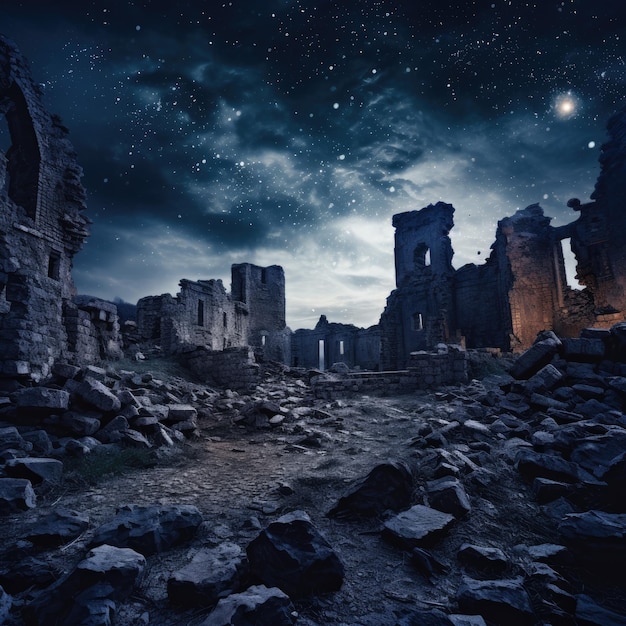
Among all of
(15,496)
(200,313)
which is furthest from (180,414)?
(200,313)

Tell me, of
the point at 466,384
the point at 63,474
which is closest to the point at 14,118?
the point at 63,474

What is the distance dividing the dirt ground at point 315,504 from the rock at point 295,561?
75mm

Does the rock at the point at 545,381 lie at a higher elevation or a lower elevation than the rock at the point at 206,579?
higher

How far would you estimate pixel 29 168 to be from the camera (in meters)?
13.4

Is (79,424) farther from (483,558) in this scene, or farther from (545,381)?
(545,381)

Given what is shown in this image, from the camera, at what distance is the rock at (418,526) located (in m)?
2.37

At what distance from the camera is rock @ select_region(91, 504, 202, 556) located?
2.33 metres

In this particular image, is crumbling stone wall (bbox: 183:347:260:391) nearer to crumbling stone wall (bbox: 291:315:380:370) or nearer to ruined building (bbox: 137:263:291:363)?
ruined building (bbox: 137:263:291:363)

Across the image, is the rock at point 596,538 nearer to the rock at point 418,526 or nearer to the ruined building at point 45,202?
the rock at point 418,526

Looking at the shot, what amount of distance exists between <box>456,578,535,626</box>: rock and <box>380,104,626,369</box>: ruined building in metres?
19.0

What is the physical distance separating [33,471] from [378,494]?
351 cm

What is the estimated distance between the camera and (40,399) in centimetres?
469

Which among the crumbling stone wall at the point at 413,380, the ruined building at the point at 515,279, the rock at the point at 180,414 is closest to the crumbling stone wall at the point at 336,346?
the ruined building at the point at 515,279

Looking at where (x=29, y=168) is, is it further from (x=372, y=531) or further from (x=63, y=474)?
(x=372, y=531)
